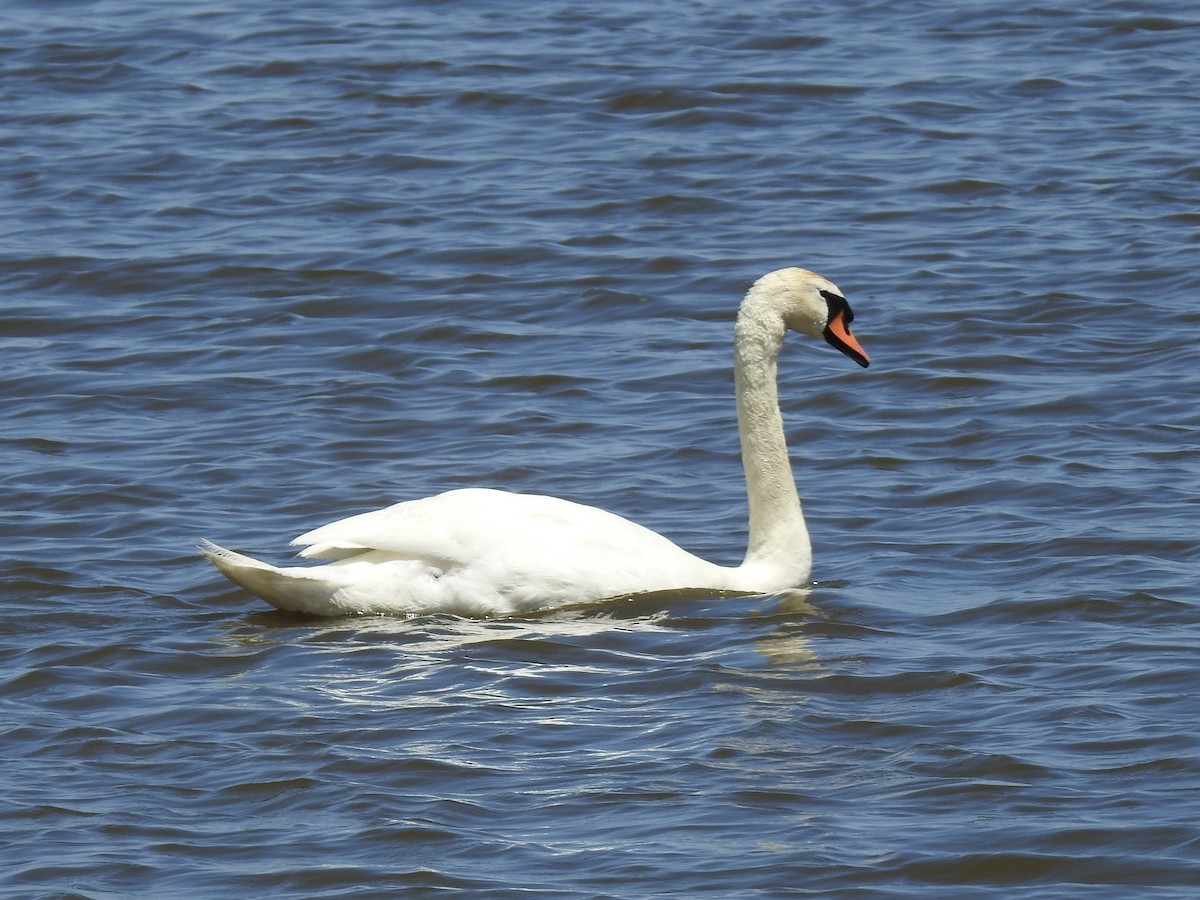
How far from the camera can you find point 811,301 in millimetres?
8492

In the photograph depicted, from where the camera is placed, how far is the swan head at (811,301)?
850 centimetres

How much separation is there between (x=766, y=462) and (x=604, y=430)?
1.71m

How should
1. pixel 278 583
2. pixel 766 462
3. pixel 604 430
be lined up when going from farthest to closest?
pixel 604 430 → pixel 766 462 → pixel 278 583

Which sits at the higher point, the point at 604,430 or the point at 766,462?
the point at 766,462

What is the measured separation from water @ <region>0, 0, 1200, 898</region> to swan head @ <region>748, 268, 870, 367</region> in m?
0.83

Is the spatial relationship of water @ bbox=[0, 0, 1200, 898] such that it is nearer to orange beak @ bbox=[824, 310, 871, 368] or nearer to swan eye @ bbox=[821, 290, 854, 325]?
orange beak @ bbox=[824, 310, 871, 368]

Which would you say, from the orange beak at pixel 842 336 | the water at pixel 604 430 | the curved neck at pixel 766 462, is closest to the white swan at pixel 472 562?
the water at pixel 604 430

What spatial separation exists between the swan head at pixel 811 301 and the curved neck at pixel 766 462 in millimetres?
48

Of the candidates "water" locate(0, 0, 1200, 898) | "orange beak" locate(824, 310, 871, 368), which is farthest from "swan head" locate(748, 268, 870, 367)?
"water" locate(0, 0, 1200, 898)

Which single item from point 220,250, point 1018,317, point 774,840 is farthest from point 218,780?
point 220,250

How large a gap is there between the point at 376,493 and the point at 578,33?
8.79 m

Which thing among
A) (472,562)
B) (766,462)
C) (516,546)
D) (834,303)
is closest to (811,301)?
(834,303)

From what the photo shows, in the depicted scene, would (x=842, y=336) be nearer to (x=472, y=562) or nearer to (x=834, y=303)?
(x=834, y=303)

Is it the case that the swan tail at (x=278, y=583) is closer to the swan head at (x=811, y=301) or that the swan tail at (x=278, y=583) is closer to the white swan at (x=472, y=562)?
the white swan at (x=472, y=562)
